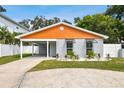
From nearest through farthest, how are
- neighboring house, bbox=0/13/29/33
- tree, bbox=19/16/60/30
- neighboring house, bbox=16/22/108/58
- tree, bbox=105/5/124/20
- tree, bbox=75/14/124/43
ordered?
neighboring house, bbox=16/22/108/58 < tree, bbox=105/5/124/20 < tree, bbox=75/14/124/43 < neighboring house, bbox=0/13/29/33 < tree, bbox=19/16/60/30

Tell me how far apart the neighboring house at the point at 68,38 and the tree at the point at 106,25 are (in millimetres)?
15261

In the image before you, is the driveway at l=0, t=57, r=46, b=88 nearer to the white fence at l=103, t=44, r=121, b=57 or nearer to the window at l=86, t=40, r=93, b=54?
the window at l=86, t=40, r=93, b=54

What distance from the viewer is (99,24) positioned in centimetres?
5172

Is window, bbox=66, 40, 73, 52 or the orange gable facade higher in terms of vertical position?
the orange gable facade

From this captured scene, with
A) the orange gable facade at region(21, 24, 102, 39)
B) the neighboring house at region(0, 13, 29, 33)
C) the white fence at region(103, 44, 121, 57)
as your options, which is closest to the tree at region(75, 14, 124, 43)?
the white fence at region(103, 44, 121, 57)

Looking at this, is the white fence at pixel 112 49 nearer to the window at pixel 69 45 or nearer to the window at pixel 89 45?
the window at pixel 89 45

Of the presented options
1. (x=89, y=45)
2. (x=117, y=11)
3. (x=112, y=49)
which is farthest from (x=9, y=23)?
(x=89, y=45)

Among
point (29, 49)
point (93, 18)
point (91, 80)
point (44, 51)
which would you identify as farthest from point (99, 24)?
point (91, 80)

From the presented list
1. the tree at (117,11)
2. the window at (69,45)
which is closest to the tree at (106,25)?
the tree at (117,11)

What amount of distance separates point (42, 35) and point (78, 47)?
13.7 feet

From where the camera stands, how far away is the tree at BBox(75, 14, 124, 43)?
165 feet

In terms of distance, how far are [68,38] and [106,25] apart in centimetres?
1748

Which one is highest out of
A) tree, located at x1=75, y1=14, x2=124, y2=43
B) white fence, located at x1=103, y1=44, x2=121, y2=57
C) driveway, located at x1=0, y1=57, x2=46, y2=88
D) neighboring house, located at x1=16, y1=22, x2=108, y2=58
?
tree, located at x1=75, y1=14, x2=124, y2=43
